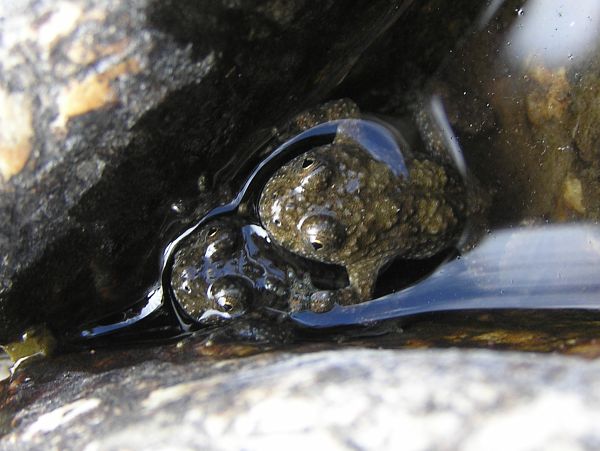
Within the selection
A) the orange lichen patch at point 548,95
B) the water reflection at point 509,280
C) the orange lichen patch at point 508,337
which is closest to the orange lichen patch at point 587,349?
the orange lichen patch at point 508,337

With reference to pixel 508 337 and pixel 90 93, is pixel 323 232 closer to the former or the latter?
pixel 508 337

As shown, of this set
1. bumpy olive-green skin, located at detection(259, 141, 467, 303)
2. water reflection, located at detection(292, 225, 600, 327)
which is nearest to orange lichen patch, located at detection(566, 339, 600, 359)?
water reflection, located at detection(292, 225, 600, 327)

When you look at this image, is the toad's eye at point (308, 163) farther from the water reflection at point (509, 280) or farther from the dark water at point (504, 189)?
the water reflection at point (509, 280)

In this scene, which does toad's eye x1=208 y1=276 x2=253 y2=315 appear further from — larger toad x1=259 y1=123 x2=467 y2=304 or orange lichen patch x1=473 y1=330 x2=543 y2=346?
orange lichen patch x1=473 y1=330 x2=543 y2=346

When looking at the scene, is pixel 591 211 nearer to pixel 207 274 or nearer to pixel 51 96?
pixel 207 274

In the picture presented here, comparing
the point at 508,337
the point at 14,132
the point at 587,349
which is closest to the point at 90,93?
the point at 14,132
